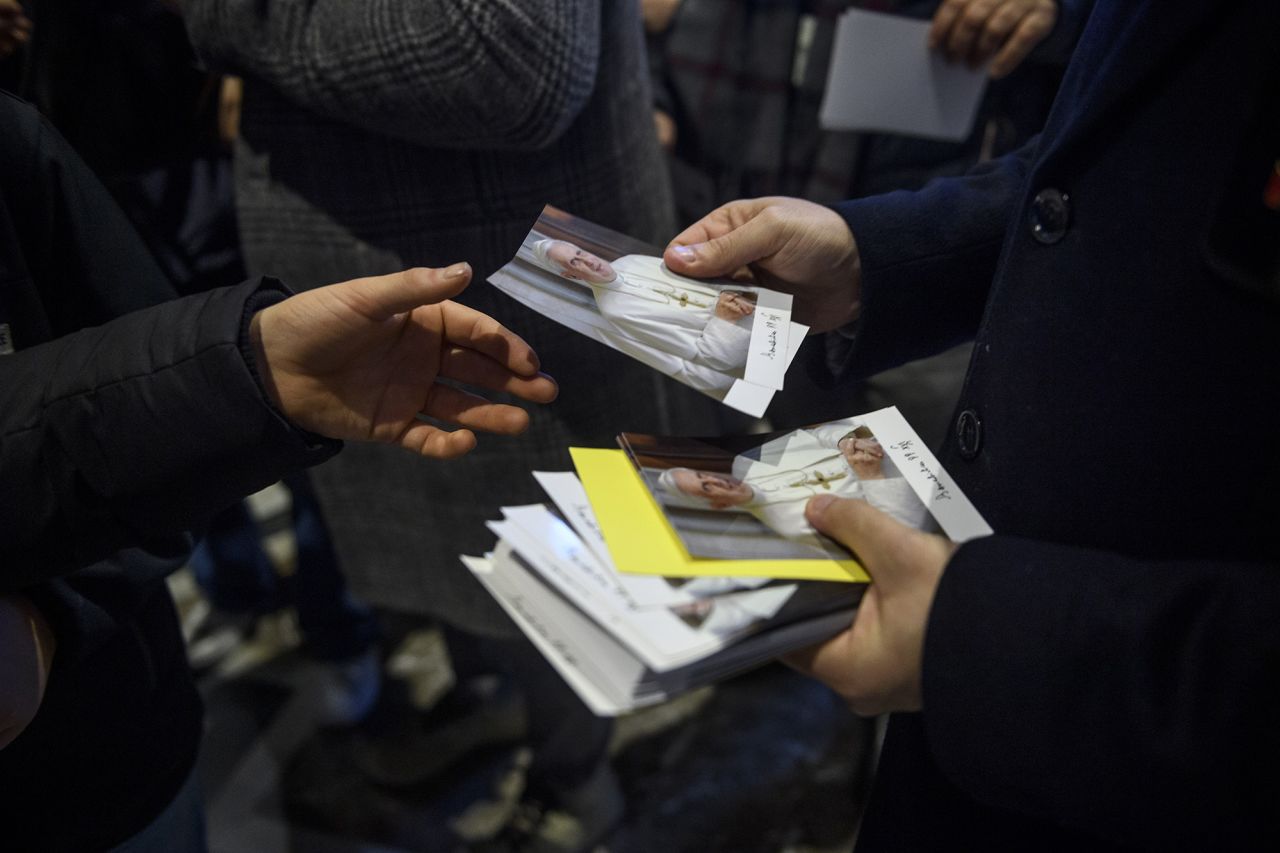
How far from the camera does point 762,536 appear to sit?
1.80ft

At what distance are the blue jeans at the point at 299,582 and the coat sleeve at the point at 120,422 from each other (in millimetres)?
913

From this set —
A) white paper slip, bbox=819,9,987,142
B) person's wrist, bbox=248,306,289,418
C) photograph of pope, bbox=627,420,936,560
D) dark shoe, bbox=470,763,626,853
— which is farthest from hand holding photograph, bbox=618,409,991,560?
dark shoe, bbox=470,763,626,853

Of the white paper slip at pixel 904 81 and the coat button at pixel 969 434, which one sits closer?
the coat button at pixel 969 434

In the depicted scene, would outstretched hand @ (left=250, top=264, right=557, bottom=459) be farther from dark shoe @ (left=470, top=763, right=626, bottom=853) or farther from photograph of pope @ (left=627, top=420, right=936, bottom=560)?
dark shoe @ (left=470, top=763, right=626, bottom=853)

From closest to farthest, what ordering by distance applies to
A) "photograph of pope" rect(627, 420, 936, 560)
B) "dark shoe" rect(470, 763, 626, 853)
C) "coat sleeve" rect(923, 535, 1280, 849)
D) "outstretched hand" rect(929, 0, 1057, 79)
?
1. "coat sleeve" rect(923, 535, 1280, 849)
2. "photograph of pope" rect(627, 420, 936, 560)
3. "outstretched hand" rect(929, 0, 1057, 79)
4. "dark shoe" rect(470, 763, 626, 853)

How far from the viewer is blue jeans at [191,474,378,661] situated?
5.07 ft

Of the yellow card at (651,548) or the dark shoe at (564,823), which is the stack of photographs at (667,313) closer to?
the yellow card at (651,548)

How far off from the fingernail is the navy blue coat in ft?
0.30

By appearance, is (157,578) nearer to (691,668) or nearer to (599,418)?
(599,418)

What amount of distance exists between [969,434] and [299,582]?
1.36m

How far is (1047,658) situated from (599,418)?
49 centimetres

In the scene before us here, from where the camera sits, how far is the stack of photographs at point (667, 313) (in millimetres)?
607

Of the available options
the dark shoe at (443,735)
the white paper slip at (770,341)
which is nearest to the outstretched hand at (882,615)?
the white paper slip at (770,341)

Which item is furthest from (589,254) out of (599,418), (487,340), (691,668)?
(691,668)
